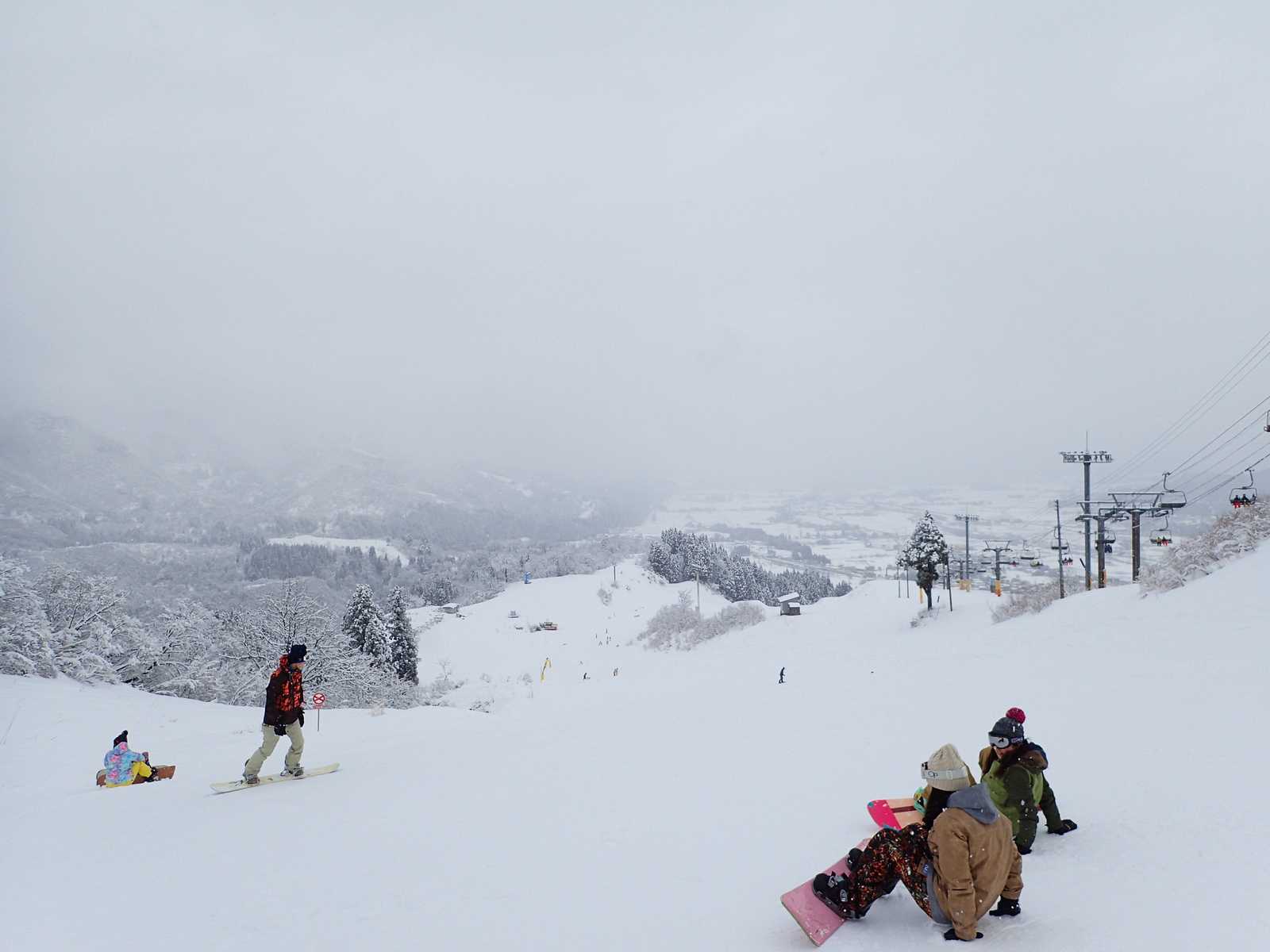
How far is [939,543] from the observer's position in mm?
44406

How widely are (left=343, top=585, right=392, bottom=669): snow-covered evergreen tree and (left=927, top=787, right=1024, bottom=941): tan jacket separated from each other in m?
45.6

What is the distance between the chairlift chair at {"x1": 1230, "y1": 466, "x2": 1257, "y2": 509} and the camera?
20.0 meters

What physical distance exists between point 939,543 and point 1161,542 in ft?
68.7

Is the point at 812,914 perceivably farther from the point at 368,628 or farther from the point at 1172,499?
the point at 368,628

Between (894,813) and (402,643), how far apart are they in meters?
49.6

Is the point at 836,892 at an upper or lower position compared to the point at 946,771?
lower

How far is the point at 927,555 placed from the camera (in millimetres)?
43906

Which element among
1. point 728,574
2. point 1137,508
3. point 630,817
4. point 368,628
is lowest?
point 728,574

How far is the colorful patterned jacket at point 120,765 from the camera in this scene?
9.05 m

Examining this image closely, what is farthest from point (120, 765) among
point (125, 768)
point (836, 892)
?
point (836, 892)

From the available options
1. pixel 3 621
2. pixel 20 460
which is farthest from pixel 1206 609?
pixel 20 460

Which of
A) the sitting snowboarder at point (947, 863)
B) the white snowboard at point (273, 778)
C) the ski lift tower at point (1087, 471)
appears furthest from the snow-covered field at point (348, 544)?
the sitting snowboarder at point (947, 863)

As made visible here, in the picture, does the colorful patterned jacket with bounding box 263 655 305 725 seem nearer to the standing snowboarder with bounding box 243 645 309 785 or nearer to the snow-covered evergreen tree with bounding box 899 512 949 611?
the standing snowboarder with bounding box 243 645 309 785

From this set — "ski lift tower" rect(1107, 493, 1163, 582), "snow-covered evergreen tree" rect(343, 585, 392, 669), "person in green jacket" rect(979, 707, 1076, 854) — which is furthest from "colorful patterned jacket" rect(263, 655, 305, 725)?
"snow-covered evergreen tree" rect(343, 585, 392, 669)
